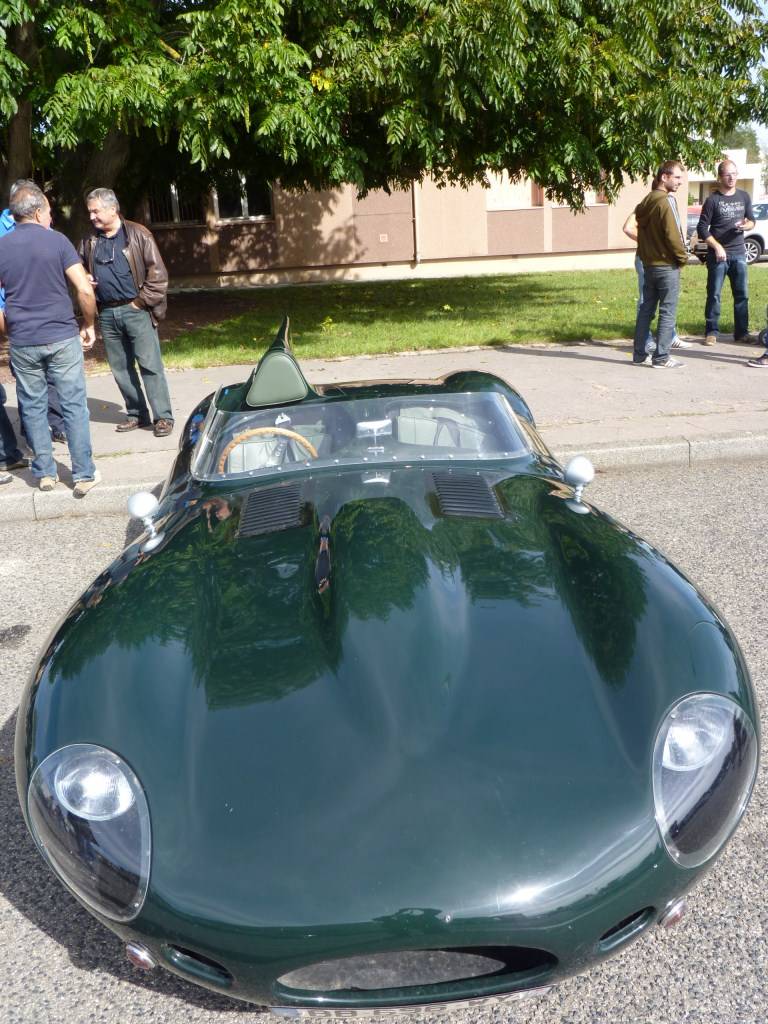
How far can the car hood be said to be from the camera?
5.70 ft

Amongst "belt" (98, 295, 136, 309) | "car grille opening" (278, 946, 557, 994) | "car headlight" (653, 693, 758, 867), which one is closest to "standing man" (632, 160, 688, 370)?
"belt" (98, 295, 136, 309)

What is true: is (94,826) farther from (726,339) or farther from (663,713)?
(726,339)

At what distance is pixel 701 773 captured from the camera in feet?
6.38

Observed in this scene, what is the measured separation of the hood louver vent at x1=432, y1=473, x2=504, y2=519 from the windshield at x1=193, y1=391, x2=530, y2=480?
6.6 inches

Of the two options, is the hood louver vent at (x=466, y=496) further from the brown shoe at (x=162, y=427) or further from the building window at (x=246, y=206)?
the building window at (x=246, y=206)

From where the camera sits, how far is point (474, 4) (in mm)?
9117

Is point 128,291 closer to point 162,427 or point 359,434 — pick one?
point 162,427

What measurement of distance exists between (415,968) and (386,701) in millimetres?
549

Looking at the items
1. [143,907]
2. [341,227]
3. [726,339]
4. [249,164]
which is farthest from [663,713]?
[341,227]

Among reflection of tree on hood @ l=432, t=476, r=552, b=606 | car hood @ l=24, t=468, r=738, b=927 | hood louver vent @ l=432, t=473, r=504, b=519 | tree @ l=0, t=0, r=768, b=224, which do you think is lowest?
Result: car hood @ l=24, t=468, r=738, b=927

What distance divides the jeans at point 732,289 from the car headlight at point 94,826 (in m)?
8.74

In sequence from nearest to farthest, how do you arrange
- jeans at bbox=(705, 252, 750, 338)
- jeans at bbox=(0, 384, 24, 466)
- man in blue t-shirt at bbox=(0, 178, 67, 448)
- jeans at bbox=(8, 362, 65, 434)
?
jeans at bbox=(0, 384, 24, 466) → man in blue t-shirt at bbox=(0, 178, 67, 448) → jeans at bbox=(8, 362, 65, 434) → jeans at bbox=(705, 252, 750, 338)

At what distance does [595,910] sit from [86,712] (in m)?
1.23

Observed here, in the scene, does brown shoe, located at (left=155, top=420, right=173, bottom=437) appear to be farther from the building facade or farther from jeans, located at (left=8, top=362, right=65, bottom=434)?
the building facade
